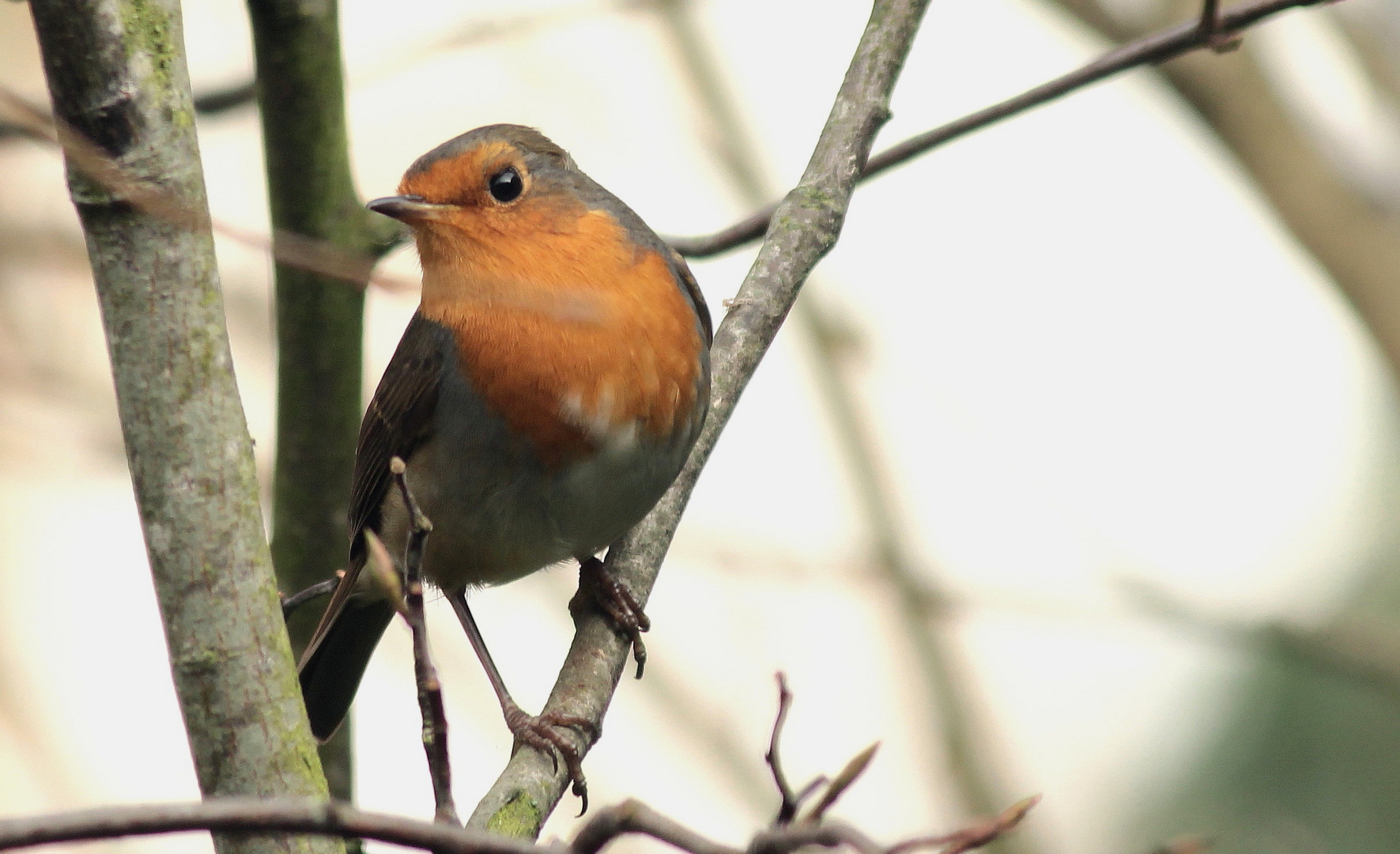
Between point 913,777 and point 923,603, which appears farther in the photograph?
point 913,777

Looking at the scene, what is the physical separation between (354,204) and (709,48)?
99.9 inches

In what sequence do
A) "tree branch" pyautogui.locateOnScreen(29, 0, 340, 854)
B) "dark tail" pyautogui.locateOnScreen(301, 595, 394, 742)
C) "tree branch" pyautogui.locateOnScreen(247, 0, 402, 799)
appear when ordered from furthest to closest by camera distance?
1. "dark tail" pyautogui.locateOnScreen(301, 595, 394, 742)
2. "tree branch" pyautogui.locateOnScreen(247, 0, 402, 799)
3. "tree branch" pyautogui.locateOnScreen(29, 0, 340, 854)

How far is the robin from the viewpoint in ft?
10.0

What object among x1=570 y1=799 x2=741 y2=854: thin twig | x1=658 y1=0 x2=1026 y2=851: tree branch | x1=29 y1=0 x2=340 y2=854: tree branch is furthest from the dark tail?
x1=570 y1=799 x2=741 y2=854: thin twig

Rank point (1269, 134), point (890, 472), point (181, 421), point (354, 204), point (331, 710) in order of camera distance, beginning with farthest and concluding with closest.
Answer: point (890, 472) < point (1269, 134) < point (331, 710) < point (354, 204) < point (181, 421)

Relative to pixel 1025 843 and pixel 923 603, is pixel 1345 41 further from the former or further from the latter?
pixel 1025 843

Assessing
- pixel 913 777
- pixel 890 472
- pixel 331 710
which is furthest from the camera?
pixel 913 777

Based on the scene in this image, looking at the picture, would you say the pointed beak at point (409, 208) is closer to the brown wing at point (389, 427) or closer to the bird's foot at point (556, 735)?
the brown wing at point (389, 427)

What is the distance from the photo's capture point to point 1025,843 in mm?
4688

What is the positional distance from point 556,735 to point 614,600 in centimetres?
51

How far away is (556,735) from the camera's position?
258 centimetres

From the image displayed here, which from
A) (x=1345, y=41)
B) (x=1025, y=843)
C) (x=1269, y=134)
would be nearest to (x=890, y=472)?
(x=1025, y=843)

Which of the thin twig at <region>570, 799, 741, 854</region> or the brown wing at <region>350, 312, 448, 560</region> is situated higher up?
the brown wing at <region>350, 312, 448, 560</region>

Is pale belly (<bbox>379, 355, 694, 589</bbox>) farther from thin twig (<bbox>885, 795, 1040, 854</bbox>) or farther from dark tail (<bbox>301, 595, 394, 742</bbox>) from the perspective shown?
thin twig (<bbox>885, 795, 1040, 854</bbox>)
